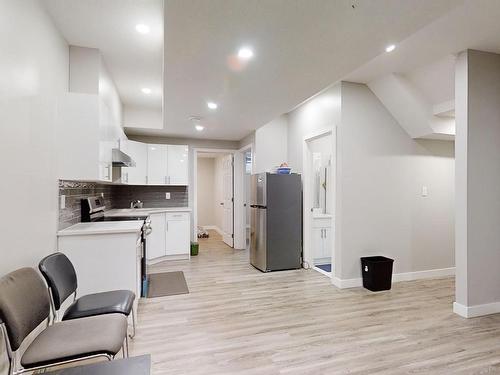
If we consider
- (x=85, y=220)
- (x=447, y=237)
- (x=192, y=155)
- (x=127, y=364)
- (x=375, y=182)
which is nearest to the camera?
(x=127, y=364)

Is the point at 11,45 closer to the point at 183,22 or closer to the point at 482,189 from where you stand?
the point at 183,22

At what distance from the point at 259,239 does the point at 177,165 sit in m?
2.28

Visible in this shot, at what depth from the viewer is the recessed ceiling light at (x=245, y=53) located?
2.21 meters

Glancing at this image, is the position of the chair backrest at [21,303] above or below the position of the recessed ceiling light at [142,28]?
below

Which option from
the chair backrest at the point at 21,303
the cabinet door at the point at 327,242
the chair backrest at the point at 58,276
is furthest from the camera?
the cabinet door at the point at 327,242

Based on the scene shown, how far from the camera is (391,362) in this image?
2.06 m

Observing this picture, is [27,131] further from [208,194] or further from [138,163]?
[208,194]

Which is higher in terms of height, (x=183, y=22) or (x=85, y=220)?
(x=183, y=22)

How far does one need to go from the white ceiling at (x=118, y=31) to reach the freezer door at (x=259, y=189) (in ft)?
6.77

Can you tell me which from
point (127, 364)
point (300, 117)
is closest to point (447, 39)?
point (300, 117)

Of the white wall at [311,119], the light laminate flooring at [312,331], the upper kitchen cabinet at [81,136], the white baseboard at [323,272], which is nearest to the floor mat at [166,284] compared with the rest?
the light laminate flooring at [312,331]

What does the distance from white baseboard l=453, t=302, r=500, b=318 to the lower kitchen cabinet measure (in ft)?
13.2

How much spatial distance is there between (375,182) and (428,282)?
1547mm

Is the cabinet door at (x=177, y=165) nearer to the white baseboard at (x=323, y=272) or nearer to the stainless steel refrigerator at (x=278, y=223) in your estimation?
the stainless steel refrigerator at (x=278, y=223)
